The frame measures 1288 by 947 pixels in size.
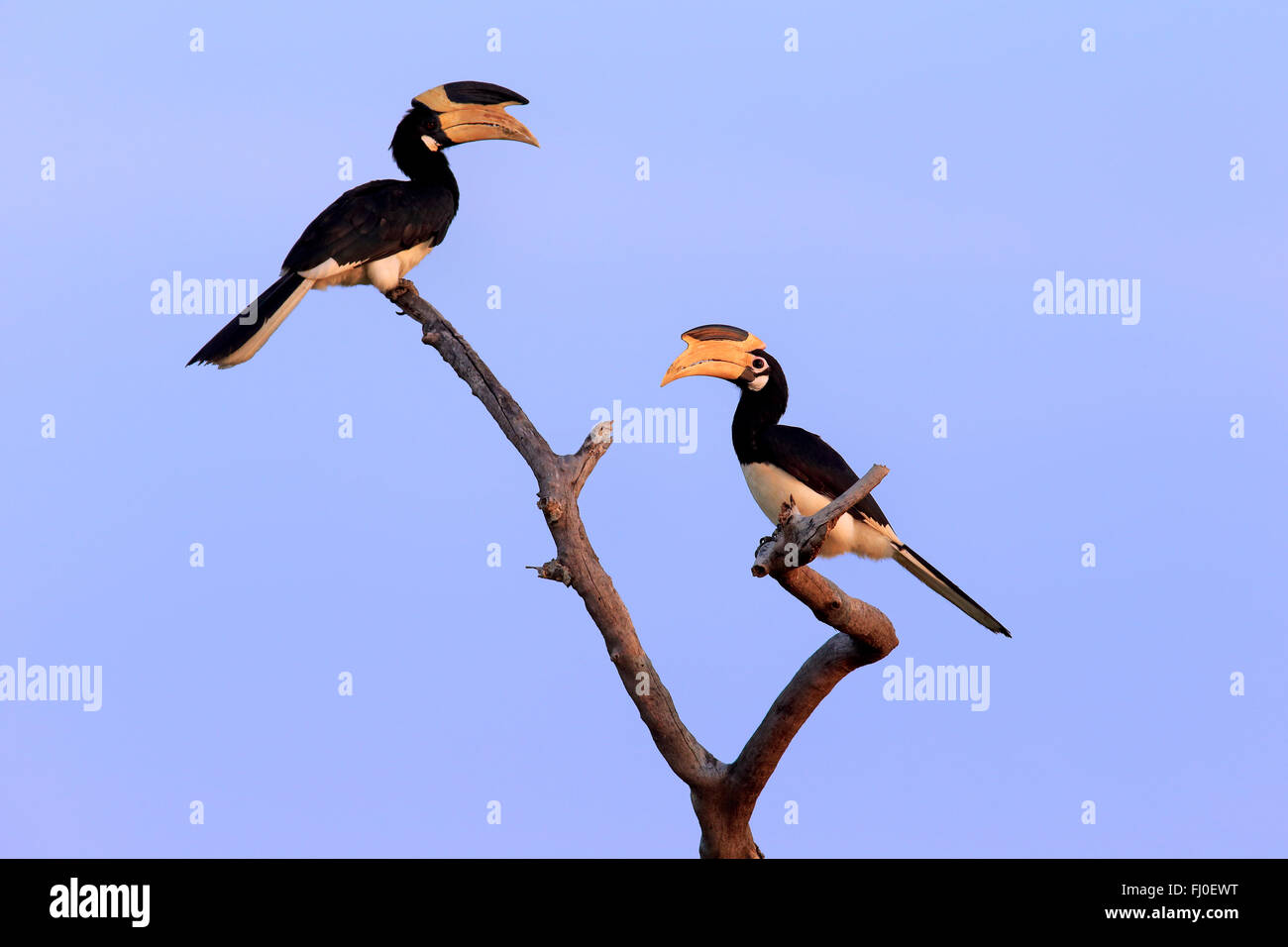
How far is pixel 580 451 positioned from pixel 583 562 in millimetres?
548

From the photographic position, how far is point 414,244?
7.52 meters

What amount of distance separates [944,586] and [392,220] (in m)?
3.54

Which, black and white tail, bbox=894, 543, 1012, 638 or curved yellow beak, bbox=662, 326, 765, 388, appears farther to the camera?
black and white tail, bbox=894, 543, 1012, 638

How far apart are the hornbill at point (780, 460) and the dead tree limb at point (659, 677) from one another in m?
0.60

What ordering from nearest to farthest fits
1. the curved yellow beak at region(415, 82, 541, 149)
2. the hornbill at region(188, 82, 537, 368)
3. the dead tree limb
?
the dead tree limb
the hornbill at region(188, 82, 537, 368)
the curved yellow beak at region(415, 82, 541, 149)

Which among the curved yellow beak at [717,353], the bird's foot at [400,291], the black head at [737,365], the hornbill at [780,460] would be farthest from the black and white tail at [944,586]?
the bird's foot at [400,291]

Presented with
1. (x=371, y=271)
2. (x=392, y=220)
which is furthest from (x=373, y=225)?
(x=371, y=271)

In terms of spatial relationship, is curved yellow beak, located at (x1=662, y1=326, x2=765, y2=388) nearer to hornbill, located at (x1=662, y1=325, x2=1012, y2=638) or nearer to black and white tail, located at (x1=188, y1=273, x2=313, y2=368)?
hornbill, located at (x1=662, y1=325, x2=1012, y2=638)

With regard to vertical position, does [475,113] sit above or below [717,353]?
above

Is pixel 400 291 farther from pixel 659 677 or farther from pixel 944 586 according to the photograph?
pixel 944 586

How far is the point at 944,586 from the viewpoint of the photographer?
680cm

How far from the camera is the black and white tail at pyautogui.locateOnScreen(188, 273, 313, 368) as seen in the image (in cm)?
653

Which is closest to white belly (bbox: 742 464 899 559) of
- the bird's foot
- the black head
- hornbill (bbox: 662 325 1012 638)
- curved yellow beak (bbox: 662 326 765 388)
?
hornbill (bbox: 662 325 1012 638)
